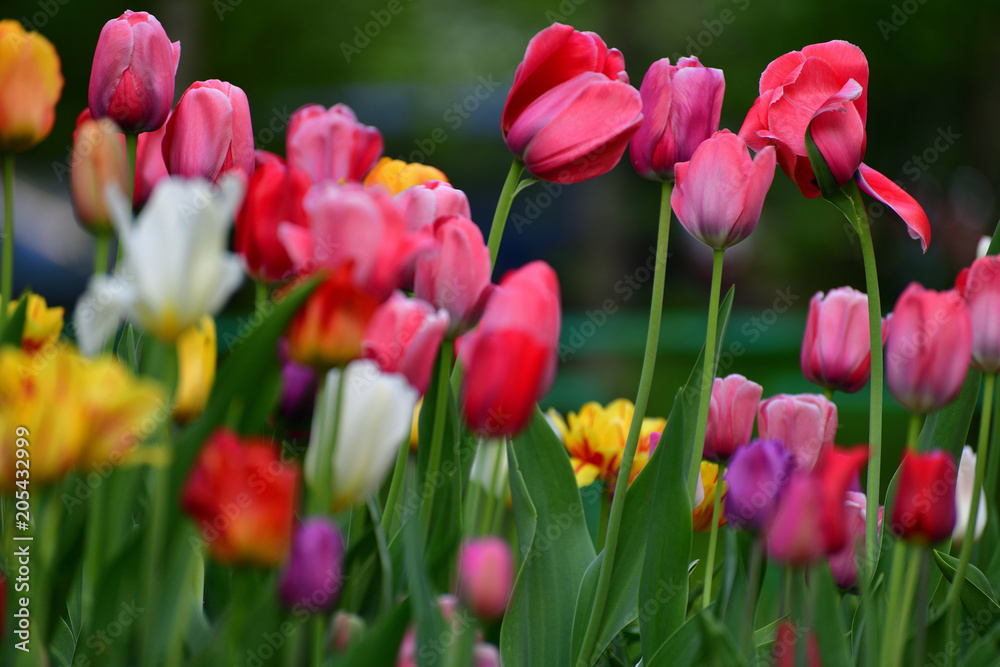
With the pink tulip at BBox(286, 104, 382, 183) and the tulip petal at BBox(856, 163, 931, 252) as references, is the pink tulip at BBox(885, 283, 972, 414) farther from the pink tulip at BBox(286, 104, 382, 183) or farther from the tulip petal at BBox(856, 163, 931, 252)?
the pink tulip at BBox(286, 104, 382, 183)

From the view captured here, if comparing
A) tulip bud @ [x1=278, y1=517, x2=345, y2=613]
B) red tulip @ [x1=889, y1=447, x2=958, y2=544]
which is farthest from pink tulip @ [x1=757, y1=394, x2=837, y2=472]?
tulip bud @ [x1=278, y1=517, x2=345, y2=613]

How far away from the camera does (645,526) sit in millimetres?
878

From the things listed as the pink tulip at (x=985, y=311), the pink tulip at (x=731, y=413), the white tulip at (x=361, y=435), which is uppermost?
the white tulip at (x=361, y=435)

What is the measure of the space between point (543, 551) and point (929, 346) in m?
0.36

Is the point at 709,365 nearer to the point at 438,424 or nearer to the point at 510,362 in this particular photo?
the point at 438,424

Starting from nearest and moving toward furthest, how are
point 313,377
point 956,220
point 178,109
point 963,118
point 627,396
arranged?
point 313,377
point 178,109
point 627,396
point 963,118
point 956,220

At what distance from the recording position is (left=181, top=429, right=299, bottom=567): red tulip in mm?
464

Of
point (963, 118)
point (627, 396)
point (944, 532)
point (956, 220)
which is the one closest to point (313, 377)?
point (944, 532)

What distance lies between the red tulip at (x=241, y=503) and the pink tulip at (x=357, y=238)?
0.37ft

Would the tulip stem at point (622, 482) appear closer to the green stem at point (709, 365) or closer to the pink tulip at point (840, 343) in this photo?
the green stem at point (709, 365)

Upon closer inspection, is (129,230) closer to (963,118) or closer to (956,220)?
(963,118)

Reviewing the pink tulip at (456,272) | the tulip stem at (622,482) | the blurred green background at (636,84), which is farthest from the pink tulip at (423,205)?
the blurred green background at (636,84)

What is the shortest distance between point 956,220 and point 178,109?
8292 millimetres

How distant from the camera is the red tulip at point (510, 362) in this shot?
0.52 meters
